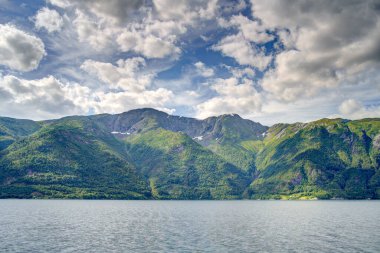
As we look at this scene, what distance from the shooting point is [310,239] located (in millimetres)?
93938

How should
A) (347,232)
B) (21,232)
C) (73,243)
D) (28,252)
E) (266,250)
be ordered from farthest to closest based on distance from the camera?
(347,232) < (21,232) < (73,243) < (266,250) < (28,252)

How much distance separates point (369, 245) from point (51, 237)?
8413 centimetres

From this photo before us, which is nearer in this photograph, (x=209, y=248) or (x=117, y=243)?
(x=209, y=248)

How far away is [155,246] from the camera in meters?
79.1

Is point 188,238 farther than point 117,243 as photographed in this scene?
Yes

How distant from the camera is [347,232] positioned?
109m

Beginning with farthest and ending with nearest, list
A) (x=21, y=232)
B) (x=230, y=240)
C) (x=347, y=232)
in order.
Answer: (x=347, y=232), (x=21, y=232), (x=230, y=240)

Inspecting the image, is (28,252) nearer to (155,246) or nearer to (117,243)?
(117,243)

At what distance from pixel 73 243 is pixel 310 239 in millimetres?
64969

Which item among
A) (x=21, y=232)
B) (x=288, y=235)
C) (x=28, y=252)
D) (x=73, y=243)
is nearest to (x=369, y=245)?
(x=288, y=235)

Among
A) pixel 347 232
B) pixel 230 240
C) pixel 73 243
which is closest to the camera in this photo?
pixel 73 243

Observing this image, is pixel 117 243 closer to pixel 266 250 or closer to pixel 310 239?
pixel 266 250

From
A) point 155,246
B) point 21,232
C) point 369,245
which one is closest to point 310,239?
point 369,245

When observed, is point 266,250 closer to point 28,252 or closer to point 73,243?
point 73,243
